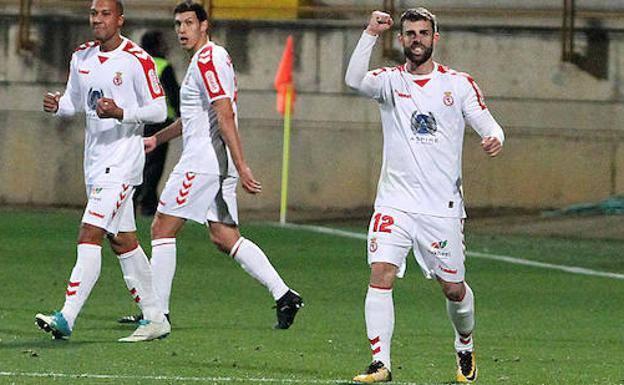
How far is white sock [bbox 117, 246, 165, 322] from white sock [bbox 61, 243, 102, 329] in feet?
1.68

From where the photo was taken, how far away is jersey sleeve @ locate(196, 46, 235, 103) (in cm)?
1354

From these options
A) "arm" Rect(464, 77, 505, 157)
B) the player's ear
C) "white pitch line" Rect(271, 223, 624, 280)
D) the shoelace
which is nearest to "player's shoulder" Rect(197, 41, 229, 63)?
the player's ear

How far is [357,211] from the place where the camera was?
26.4 m

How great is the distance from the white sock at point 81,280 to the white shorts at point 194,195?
0.90 meters

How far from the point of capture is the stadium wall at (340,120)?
86.1ft

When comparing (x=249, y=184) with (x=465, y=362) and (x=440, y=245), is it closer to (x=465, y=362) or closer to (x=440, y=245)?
(x=440, y=245)

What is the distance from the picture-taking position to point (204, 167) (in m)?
13.9

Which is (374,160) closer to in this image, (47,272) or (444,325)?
(47,272)

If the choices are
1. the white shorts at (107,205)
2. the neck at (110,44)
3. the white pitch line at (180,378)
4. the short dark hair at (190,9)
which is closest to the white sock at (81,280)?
the white shorts at (107,205)

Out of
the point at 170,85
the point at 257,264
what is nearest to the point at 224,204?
the point at 257,264

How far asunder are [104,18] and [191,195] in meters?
1.40

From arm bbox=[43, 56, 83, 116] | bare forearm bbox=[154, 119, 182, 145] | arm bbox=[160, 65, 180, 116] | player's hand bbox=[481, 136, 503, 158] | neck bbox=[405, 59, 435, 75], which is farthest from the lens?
arm bbox=[160, 65, 180, 116]

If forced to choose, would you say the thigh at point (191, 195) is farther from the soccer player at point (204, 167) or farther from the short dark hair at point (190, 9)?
the short dark hair at point (190, 9)

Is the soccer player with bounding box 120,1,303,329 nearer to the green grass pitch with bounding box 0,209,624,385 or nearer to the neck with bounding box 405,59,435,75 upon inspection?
Answer: the green grass pitch with bounding box 0,209,624,385
